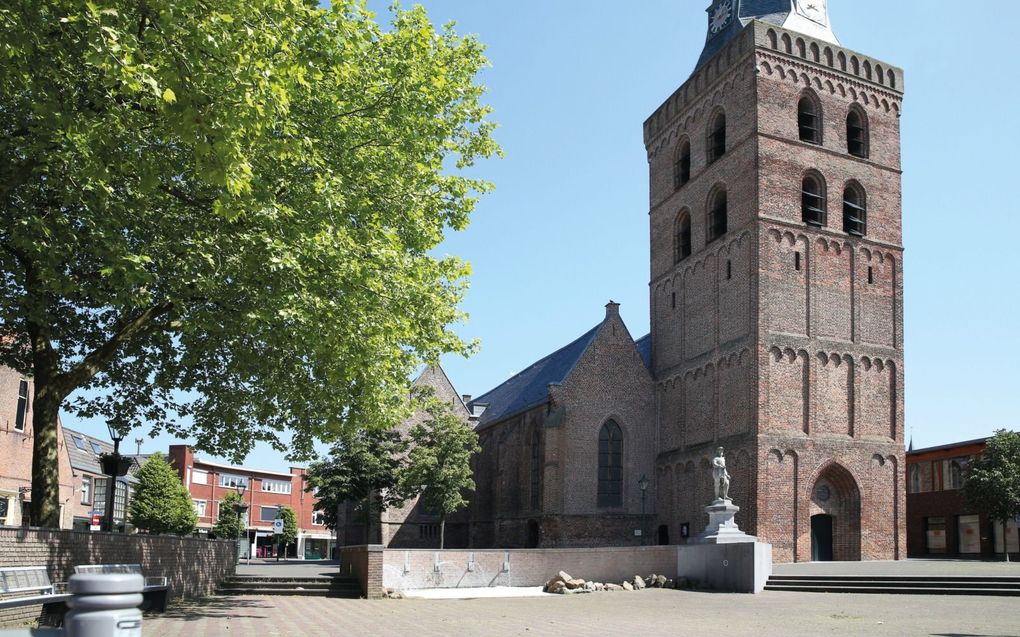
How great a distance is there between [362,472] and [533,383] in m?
10.5

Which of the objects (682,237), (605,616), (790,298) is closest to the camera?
(605,616)

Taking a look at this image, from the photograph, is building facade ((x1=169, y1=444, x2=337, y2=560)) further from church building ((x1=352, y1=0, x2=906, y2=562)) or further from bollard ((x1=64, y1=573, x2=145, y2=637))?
bollard ((x1=64, y1=573, x2=145, y2=637))

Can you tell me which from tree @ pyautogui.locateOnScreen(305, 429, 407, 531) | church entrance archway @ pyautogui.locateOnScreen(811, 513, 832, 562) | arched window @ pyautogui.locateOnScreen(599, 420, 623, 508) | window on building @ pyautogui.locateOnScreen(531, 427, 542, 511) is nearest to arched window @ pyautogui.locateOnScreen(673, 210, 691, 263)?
arched window @ pyautogui.locateOnScreen(599, 420, 623, 508)

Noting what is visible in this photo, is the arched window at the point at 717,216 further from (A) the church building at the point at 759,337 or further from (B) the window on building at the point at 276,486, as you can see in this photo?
(B) the window on building at the point at 276,486

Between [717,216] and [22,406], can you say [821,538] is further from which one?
[22,406]

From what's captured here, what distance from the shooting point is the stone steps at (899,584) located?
21984 millimetres

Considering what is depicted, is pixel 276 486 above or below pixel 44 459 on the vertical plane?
below

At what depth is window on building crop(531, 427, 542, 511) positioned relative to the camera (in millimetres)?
41344

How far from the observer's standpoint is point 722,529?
27.4 metres

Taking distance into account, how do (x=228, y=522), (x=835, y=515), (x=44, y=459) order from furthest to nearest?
(x=228, y=522) → (x=835, y=515) → (x=44, y=459)

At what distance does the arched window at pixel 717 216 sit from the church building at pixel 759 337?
9 centimetres

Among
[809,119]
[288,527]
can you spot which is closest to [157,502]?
[288,527]

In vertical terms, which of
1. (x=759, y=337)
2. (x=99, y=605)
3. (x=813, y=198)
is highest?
(x=813, y=198)

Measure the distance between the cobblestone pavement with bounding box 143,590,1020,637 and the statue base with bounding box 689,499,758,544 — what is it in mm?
4413
